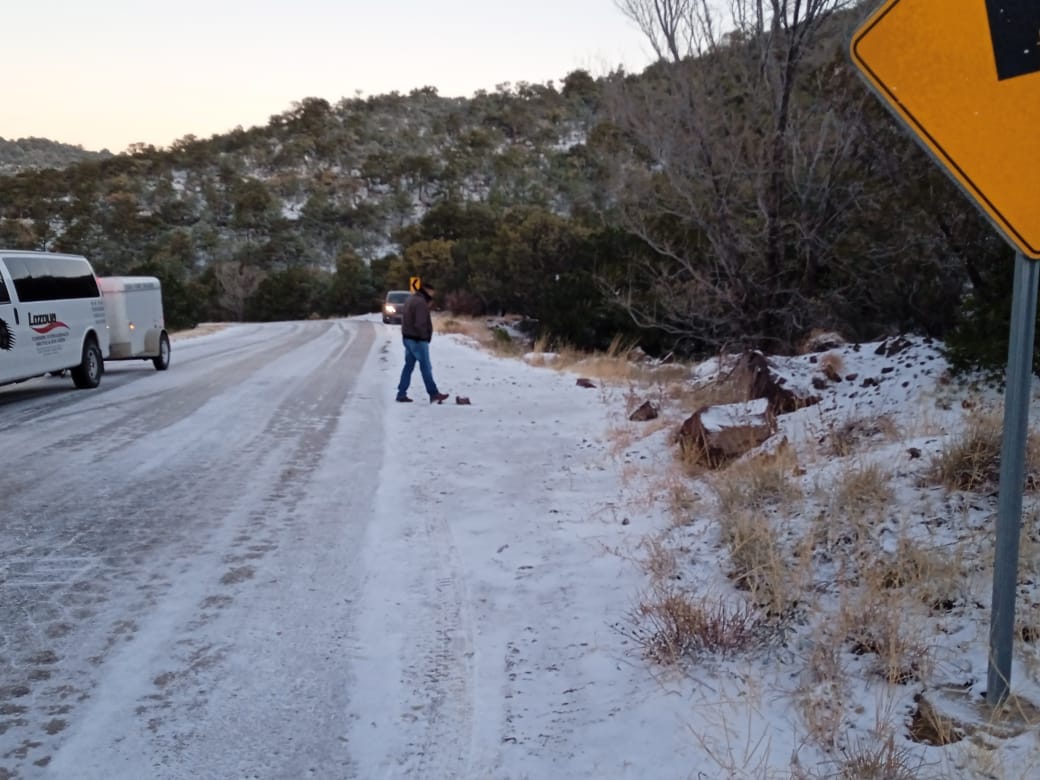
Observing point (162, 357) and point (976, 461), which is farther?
point (162, 357)

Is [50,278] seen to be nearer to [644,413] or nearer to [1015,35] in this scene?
[644,413]

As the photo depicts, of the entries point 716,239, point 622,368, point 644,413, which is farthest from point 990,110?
point 622,368

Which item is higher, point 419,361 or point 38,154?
point 38,154

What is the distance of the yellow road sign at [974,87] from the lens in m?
2.42

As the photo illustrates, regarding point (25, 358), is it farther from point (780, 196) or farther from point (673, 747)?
point (673, 747)

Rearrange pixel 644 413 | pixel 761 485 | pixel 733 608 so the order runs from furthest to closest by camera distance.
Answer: pixel 644 413 → pixel 761 485 → pixel 733 608

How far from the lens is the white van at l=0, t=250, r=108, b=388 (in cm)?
1072

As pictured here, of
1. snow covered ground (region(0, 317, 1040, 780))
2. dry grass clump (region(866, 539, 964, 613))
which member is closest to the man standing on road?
snow covered ground (region(0, 317, 1040, 780))

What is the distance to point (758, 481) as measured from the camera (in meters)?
5.23

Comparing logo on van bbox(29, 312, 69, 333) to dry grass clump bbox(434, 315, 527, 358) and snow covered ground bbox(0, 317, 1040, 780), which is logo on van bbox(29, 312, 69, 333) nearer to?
snow covered ground bbox(0, 317, 1040, 780)

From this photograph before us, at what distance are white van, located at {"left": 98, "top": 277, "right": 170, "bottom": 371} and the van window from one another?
1.03 m

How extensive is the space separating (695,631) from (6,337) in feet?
34.2

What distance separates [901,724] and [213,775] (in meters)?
2.36

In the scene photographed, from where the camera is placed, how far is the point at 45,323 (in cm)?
1157
